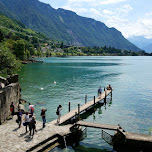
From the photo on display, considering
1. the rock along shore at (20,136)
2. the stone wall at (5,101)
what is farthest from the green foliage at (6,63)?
the rock along shore at (20,136)

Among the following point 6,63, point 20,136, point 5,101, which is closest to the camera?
point 20,136

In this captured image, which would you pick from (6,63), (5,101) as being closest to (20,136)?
(5,101)

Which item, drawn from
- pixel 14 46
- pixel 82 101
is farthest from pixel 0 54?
pixel 14 46

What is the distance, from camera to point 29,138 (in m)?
20.7

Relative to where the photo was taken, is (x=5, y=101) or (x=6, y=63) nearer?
(x=5, y=101)

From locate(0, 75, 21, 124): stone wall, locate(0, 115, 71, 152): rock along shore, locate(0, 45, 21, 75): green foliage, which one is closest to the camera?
locate(0, 115, 71, 152): rock along shore

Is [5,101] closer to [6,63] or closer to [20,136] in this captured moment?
[20,136]

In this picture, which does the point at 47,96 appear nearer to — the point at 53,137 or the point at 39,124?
the point at 39,124

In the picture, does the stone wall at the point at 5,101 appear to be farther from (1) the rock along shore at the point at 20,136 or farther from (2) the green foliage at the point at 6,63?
(2) the green foliage at the point at 6,63

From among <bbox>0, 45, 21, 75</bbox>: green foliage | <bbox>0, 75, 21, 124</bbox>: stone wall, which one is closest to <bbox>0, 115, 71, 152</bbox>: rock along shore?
<bbox>0, 75, 21, 124</bbox>: stone wall

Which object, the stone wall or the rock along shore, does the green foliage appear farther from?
the rock along shore

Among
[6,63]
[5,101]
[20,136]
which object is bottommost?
[20,136]

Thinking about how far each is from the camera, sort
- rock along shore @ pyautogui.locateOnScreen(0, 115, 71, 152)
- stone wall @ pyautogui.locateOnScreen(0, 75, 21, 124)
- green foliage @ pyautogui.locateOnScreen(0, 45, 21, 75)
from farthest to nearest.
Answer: green foliage @ pyautogui.locateOnScreen(0, 45, 21, 75) → stone wall @ pyautogui.locateOnScreen(0, 75, 21, 124) → rock along shore @ pyautogui.locateOnScreen(0, 115, 71, 152)

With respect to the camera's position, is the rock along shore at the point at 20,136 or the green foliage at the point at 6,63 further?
the green foliage at the point at 6,63
